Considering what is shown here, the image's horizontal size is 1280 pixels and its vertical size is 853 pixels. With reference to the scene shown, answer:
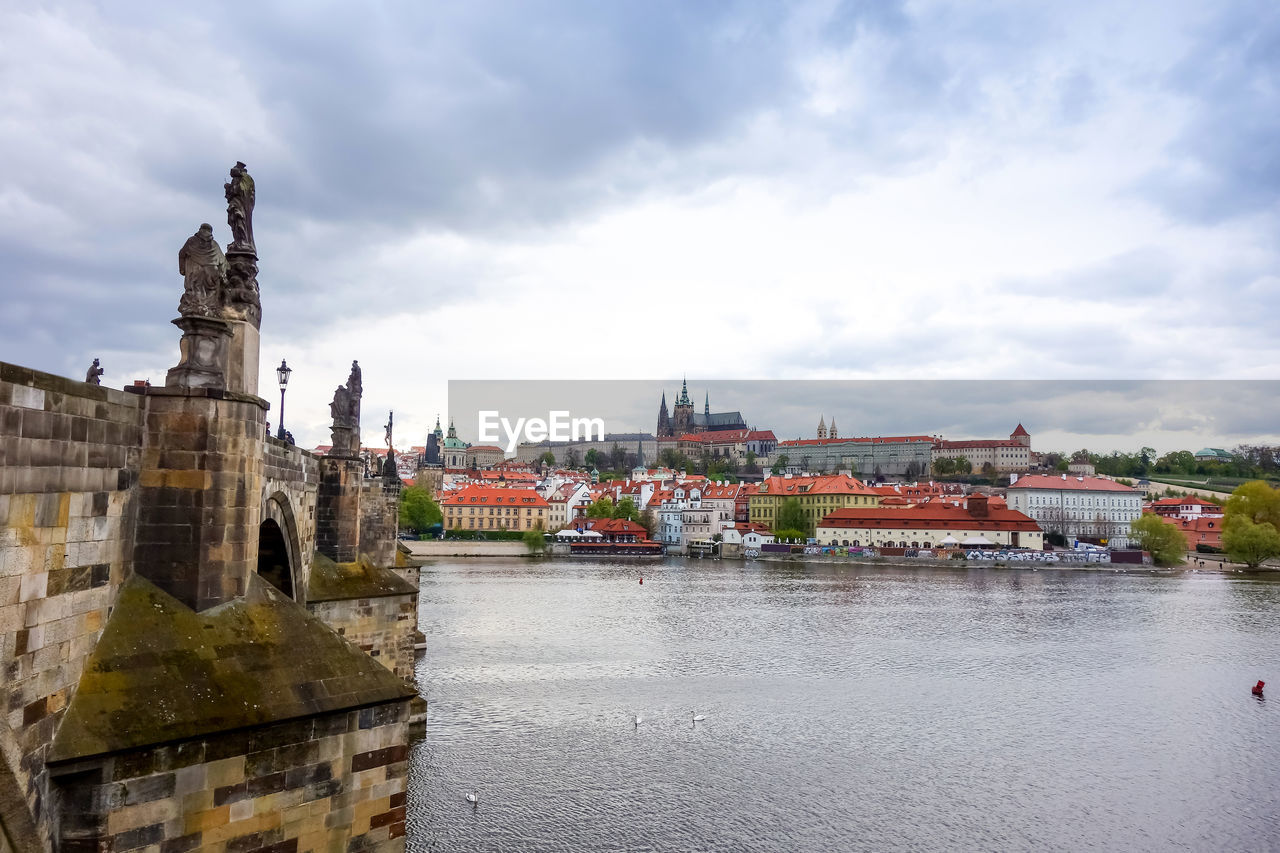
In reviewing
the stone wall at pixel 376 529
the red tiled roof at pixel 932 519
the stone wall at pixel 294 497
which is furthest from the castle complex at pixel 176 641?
the red tiled roof at pixel 932 519

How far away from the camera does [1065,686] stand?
29.7m

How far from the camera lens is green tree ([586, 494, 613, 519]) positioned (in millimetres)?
123369

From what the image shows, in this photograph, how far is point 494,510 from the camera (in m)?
121

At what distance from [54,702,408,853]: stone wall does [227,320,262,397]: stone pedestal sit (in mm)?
3657

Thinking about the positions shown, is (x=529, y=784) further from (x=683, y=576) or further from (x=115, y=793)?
(x=683, y=576)

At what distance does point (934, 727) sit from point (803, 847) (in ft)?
31.2

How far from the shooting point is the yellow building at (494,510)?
119 m

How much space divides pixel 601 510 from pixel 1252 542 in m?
74.2

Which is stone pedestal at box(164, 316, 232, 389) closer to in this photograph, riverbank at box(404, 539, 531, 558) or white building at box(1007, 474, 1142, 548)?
Answer: riverbank at box(404, 539, 531, 558)

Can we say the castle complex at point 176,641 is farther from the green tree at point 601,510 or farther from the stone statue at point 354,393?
the green tree at point 601,510

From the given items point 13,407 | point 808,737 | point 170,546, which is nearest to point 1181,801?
point 808,737

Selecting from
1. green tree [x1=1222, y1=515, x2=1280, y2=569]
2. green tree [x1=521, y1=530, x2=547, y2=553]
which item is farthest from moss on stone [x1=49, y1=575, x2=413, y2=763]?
green tree [x1=1222, y1=515, x2=1280, y2=569]

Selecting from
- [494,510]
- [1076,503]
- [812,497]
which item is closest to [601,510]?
[494,510]

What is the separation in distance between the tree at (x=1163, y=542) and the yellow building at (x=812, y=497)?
34590 mm
